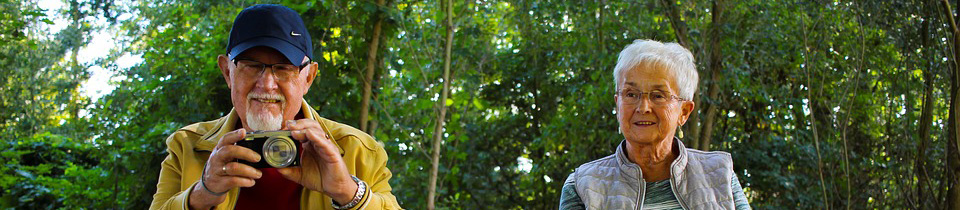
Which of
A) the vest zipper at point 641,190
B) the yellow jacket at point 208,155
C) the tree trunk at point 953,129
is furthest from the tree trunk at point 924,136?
the yellow jacket at point 208,155

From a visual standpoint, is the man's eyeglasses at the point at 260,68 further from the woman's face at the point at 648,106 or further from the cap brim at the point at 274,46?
the woman's face at the point at 648,106

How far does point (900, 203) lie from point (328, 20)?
15.8 ft

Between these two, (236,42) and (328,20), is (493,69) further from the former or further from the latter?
(236,42)

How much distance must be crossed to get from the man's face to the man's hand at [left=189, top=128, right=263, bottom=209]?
0.57 feet

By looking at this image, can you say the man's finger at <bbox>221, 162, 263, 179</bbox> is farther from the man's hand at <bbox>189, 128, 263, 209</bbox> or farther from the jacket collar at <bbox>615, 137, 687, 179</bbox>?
the jacket collar at <bbox>615, 137, 687, 179</bbox>

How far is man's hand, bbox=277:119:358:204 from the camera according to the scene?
79.3 inches

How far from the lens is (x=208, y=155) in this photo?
7.22 ft

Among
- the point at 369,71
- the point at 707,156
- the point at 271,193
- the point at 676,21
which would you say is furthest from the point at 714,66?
the point at 271,193

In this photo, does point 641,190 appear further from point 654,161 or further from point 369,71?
point 369,71

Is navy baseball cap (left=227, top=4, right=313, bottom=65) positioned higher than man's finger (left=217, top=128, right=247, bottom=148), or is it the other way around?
navy baseball cap (left=227, top=4, right=313, bottom=65)

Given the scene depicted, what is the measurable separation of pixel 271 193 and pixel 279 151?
0.78ft

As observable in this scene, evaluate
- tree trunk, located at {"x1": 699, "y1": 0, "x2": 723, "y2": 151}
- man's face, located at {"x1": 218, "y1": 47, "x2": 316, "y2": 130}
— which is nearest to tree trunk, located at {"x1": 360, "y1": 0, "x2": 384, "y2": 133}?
tree trunk, located at {"x1": 699, "y1": 0, "x2": 723, "y2": 151}

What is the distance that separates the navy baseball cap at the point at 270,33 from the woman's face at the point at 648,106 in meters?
1.02

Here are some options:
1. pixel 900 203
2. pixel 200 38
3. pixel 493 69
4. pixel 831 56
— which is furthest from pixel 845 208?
pixel 200 38
